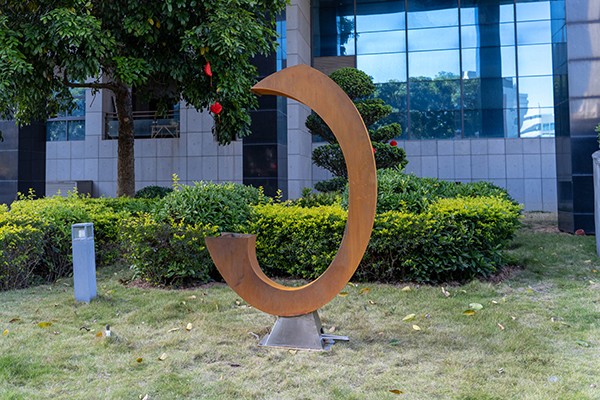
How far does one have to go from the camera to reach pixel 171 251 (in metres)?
6.18

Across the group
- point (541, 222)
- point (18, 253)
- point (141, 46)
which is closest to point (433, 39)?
point (541, 222)

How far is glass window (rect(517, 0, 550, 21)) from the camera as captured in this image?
1661 centimetres

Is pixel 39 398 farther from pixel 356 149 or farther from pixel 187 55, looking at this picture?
pixel 187 55

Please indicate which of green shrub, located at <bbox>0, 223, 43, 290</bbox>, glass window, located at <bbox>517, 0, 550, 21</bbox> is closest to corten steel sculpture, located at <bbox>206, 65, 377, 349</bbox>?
green shrub, located at <bbox>0, 223, 43, 290</bbox>

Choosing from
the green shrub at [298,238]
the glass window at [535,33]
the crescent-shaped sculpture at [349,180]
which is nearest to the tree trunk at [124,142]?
the green shrub at [298,238]

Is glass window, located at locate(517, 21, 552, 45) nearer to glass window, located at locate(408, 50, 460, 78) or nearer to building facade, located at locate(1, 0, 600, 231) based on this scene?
building facade, located at locate(1, 0, 600, 231)

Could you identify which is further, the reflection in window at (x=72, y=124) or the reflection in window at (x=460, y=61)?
the reflection in window at (x=460, y=61)

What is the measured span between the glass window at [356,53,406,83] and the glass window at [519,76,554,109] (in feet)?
13.3

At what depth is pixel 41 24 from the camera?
8094 millimetres

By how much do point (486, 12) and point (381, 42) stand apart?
368 centimetres

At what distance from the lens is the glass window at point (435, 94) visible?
16812mm

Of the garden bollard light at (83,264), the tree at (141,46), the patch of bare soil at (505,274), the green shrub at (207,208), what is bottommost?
the patch of bare soil at (505,274)

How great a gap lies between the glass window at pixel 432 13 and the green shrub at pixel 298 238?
1266 cm

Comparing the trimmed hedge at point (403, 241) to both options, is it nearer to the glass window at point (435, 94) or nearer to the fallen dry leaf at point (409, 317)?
the fallen dry leaf at point (409, 317)
